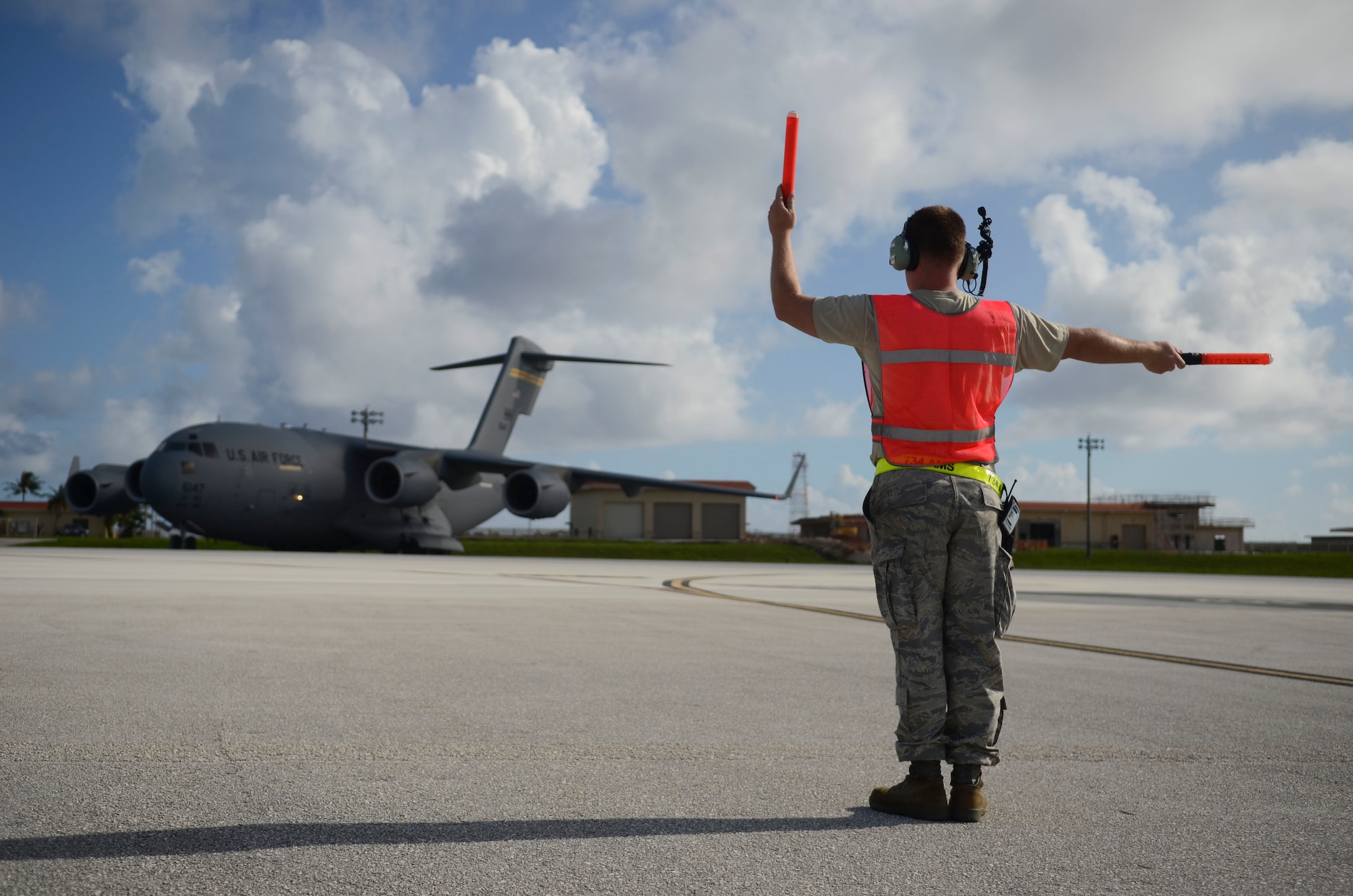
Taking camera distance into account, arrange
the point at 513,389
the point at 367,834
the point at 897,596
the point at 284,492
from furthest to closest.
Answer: the point at 513,389 < the point at 284,492 < the point at 897,596 < the point at 367,834

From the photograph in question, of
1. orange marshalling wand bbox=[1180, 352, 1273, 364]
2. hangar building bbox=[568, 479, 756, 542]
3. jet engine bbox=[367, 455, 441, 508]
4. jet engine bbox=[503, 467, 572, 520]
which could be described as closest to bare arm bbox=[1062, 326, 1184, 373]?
orange marshalling wand bbox=[1180, 352, 1273, 364]

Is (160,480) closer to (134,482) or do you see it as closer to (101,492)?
(134,482)

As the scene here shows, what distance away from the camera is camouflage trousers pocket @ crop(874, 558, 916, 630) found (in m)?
3.23

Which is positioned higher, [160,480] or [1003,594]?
[160,480]

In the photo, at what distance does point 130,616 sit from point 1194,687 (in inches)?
297

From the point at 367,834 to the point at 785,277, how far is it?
2128 mm

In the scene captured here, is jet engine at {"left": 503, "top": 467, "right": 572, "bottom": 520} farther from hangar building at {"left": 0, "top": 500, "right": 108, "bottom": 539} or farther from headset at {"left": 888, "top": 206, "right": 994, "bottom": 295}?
hangar building at {"left": 0, "top": 500, "right": 108, "bottom": 539}

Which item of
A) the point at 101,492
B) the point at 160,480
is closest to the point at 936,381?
the point at 160,480

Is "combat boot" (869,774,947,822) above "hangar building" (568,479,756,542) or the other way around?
the other way around

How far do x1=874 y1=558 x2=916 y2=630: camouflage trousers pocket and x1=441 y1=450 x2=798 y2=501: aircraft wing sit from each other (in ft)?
95.9

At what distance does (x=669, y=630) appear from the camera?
837 centimetres

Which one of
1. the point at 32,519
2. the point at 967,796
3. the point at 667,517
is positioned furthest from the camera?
the point at 32,519

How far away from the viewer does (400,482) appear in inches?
1208

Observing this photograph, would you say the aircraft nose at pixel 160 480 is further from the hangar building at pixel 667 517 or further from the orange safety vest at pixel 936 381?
the hangar building at pixel 667 517
